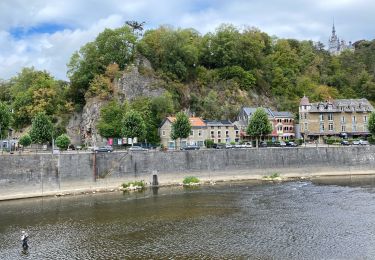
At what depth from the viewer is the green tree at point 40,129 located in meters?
72.2

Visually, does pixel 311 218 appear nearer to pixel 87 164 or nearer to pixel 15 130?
pixel 87 164

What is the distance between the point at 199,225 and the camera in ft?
139

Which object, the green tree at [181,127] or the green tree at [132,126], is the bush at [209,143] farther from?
the green tree at [132,126]

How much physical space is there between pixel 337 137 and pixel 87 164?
57.8m

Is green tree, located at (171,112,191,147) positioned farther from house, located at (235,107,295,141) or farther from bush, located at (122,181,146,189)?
house, located at (235,107,295,141)

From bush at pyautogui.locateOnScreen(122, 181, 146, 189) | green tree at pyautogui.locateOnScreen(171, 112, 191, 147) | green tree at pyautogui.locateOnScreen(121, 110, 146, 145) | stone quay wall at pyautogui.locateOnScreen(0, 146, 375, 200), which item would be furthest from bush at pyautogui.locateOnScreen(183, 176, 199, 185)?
green tree at pyautogui.locateOnScreen(121, 110, 146, 145)

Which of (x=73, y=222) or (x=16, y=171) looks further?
(x=16, y=171)

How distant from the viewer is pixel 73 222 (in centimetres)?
4469

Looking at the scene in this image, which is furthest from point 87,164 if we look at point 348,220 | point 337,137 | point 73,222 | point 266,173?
point 337,137

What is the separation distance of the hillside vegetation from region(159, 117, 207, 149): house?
174 cm

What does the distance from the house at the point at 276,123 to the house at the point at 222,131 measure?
2249mm

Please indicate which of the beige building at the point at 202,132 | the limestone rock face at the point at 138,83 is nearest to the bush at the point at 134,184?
the beige building at the point at 202,132

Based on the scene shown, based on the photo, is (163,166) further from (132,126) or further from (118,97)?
(118,97)

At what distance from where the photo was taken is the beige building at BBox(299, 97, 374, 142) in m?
99.2
